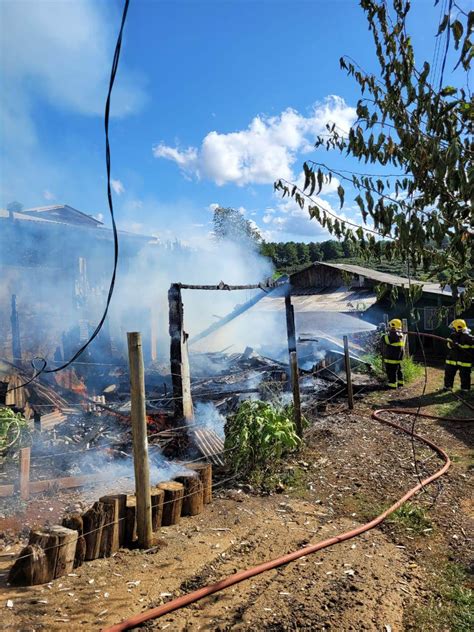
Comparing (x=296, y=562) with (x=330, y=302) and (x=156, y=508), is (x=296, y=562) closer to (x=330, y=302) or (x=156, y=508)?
(x=156, y=508)

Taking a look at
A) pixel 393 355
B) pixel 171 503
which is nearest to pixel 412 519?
pixel 171 503

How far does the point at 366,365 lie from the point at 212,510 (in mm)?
8584

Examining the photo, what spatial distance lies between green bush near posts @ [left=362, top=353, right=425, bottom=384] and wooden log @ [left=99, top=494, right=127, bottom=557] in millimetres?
9316

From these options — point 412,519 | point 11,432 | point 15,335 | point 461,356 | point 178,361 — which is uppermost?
point 15,335

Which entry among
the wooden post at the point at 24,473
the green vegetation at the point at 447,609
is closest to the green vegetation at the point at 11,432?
the wooden post at the point at 24,473

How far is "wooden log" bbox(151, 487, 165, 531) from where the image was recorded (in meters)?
4.10

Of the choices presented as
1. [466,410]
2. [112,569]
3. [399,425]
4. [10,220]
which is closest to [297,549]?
[112,569]

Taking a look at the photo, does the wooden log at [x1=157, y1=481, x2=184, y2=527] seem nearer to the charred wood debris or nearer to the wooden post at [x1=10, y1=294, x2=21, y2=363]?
the charred wood debris

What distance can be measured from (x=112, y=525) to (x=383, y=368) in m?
10.4

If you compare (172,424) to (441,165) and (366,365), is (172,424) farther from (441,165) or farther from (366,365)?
(366,365)

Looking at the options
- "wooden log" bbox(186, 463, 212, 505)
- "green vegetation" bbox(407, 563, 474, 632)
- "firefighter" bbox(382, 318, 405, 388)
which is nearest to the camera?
"green vegetation" bbox(407, 563, 474, 632)

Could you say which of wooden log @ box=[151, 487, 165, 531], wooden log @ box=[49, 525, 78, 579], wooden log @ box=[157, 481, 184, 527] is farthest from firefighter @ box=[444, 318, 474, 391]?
wooden log @ box=[49, 525, 78, 579]

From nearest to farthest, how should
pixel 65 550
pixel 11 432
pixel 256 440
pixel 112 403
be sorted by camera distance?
pixel 65 550
pixel 256 440
pixel 11 432
pixel 112 403

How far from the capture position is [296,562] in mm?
3678
